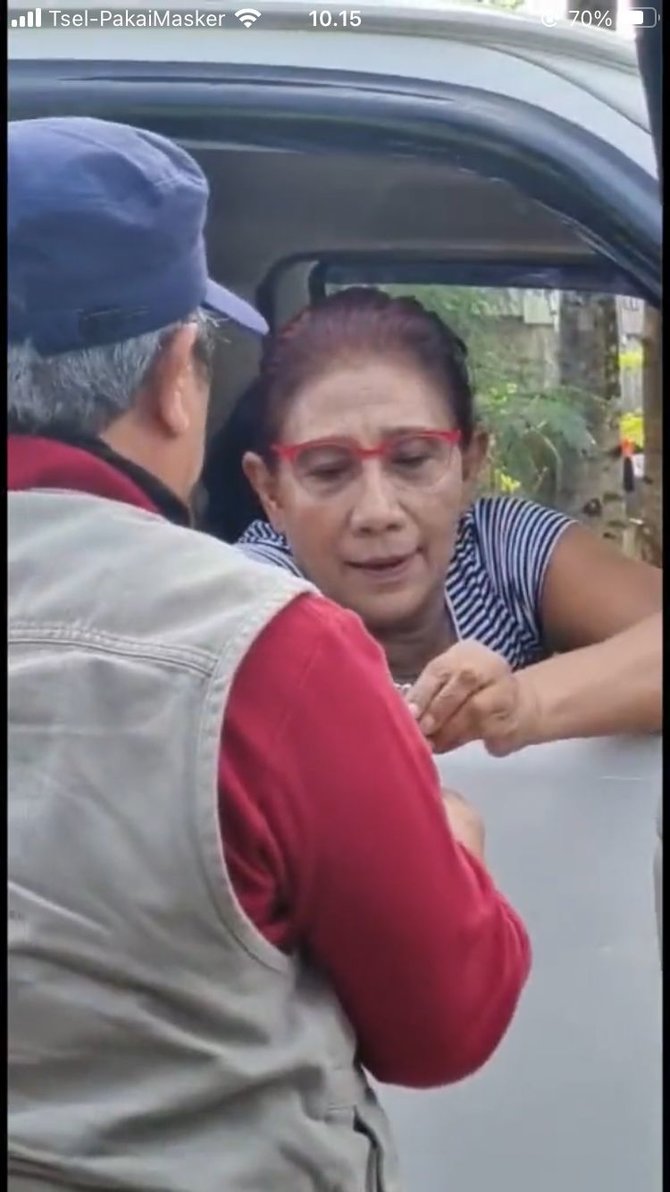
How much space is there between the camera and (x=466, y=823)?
4.24 feet

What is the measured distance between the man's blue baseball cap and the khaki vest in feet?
0.48

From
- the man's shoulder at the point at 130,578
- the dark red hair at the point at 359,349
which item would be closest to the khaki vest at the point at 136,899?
the man's shoulder at the point at 130,578

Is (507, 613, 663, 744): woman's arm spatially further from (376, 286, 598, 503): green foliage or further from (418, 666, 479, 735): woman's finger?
(376, 286, 598, 503): green foliage

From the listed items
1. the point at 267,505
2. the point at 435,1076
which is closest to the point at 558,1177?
the point at 435,1076

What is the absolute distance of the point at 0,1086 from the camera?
109 cm

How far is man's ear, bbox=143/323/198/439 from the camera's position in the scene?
1.17 m

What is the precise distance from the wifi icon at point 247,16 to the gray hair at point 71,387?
17.5 inches

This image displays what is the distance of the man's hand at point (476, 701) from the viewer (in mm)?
1331

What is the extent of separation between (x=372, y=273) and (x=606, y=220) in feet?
0.77

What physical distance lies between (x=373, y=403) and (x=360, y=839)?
47 centimetres

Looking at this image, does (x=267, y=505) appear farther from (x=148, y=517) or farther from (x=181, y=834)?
(x=181, y=834)

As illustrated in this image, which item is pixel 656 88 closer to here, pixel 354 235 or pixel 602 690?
pixel 354 235

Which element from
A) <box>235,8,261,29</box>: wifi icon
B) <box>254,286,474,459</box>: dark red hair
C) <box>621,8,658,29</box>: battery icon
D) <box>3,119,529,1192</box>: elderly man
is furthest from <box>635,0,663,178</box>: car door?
<box>3,119,529,1192</box>: elderly man

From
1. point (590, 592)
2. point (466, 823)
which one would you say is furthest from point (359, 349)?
point (466, 823)
